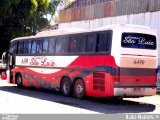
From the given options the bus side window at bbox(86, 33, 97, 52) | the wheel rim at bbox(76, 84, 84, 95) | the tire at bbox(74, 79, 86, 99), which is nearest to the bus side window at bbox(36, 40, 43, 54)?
the tire at bbox(74, 79, 86, 99)

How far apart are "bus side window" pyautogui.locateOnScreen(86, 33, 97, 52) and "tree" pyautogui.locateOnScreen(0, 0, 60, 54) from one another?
2000 centimetres

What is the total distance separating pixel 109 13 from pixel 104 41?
803 inches

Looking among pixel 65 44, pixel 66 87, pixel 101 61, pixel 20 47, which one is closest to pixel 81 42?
pixel 65 44

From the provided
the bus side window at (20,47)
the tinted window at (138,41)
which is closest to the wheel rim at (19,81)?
the bus side window at (20,47)

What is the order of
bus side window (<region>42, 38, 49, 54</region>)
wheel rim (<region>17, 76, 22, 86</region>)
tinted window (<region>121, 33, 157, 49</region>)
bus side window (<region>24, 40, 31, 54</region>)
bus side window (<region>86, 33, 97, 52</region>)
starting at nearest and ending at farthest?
tinted window (<region>121, 33, 157, 49</region>) < bus side window (<region>86, 33, 97, 52</region>) < bus side window (<region>42, 38, 49, 54</region>) < bus side window (<region>24, 40, 31, 54</region>) < wheel rim (<region>17, 76, 22, 86</region>)

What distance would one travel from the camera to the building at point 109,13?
30.9 meters

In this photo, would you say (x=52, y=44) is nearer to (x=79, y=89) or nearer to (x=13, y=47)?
(x=79, y=89)

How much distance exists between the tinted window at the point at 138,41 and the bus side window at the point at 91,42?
1598 mm

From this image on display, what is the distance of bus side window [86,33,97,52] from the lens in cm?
1675

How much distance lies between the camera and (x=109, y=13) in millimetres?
36125

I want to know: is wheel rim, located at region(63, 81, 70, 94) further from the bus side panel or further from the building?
the building

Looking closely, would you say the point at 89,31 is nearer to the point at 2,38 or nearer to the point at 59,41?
the point at 59,41

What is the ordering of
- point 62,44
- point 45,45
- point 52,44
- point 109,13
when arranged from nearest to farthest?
1. point 62,44
2. point 52,44
3. point 45,45
4. point 109,13

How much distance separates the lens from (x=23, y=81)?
23188 mm
